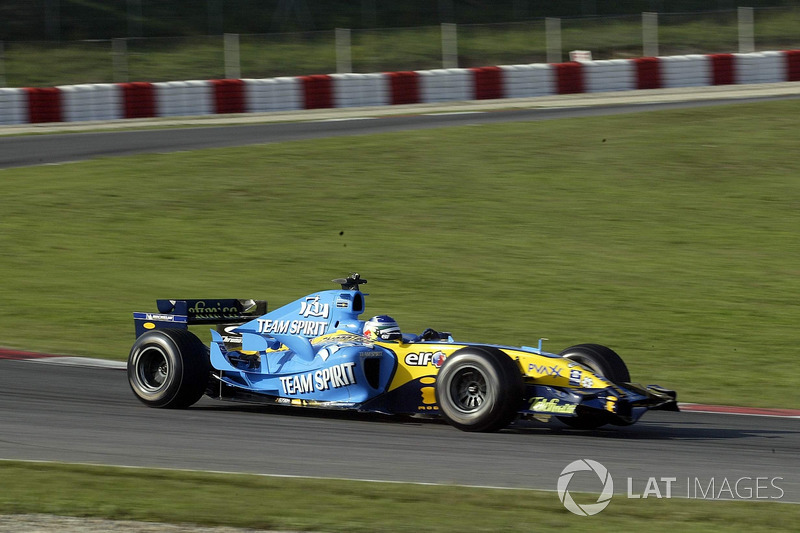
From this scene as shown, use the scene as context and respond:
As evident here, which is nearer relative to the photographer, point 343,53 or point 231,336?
point 231,336

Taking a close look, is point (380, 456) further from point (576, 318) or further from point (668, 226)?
point (668, 226)

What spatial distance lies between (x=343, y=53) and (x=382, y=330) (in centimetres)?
2334

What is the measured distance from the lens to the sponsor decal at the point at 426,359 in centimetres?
870

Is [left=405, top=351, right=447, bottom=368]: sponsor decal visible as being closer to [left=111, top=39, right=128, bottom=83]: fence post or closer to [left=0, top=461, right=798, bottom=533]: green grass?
[left=0, top=461, right=798, bottom=533]: green grass

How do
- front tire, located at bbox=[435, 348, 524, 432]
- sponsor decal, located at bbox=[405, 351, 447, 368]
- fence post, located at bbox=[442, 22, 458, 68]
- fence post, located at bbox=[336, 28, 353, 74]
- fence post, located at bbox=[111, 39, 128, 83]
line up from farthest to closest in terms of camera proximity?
fence post, located at bbox=[442, 22, 458, 68] → fence post, located at bbox=[336, 28, 353, 74] → fence post, located at bbox=[111, 39, 128, 83] → sponsor decal, located at bbox=[405, 351, 447, 368] → front tire, located at bbox=[435, 348, 524, 432]

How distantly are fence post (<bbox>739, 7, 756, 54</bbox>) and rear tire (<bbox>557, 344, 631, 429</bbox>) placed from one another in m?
28.2

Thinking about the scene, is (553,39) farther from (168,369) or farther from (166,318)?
(168,369)

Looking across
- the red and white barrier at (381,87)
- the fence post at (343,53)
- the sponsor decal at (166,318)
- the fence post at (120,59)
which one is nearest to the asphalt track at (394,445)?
the sponsor decal at (166,318)

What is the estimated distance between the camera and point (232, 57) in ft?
98.8

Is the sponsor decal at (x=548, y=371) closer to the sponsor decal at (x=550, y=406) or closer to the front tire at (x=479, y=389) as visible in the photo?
the sponsor decal at (x=550, y=406)

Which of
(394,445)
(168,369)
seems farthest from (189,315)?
(394,445)

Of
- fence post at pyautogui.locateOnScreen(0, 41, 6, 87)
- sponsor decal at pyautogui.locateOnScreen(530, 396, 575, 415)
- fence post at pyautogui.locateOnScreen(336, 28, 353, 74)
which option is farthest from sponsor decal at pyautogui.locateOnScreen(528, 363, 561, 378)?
fence post at pyautogui.locateOnScreen(336, 28, 353, 74)

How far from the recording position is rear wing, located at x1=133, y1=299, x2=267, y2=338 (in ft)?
32.3

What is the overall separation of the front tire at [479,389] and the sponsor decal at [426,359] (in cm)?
23
